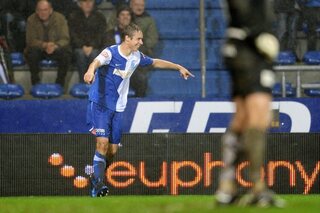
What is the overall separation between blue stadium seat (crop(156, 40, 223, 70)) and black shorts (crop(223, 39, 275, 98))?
8959 mm

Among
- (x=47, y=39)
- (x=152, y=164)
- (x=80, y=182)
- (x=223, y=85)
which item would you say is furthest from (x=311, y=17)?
(x=80, y=182)

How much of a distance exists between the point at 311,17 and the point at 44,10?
425 centimetres

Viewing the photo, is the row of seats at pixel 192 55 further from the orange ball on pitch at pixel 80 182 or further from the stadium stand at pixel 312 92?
the orange ball on pitch at pixel 80 182

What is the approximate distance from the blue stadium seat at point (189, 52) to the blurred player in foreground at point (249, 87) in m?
8.97

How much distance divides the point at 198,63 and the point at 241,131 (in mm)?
9002

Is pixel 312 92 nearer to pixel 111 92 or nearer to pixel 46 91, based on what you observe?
pixel 111 92

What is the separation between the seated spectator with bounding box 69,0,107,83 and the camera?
16906 millimetres

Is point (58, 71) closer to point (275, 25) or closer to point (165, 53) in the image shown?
point (165, 53)

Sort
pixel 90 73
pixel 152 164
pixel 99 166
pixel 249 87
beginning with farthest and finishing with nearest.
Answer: pixel 152 164
pixel 99 166
pixel 90 73
pixel 249 87

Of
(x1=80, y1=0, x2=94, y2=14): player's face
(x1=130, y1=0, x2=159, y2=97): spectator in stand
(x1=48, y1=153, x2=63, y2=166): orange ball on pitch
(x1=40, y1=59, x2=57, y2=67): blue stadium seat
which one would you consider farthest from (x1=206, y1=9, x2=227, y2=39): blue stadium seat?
(x1=48, y1=153, x2=63, y2=166): orange ball on pitch

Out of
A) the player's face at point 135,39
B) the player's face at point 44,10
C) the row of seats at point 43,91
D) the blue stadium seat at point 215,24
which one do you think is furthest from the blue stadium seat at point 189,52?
the player's face at point 135,39

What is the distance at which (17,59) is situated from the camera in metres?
17.0

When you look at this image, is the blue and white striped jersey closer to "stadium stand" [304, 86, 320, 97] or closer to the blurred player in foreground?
"stadium stand" [304, 86, 320, 97]

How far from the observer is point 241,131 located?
309 inches
